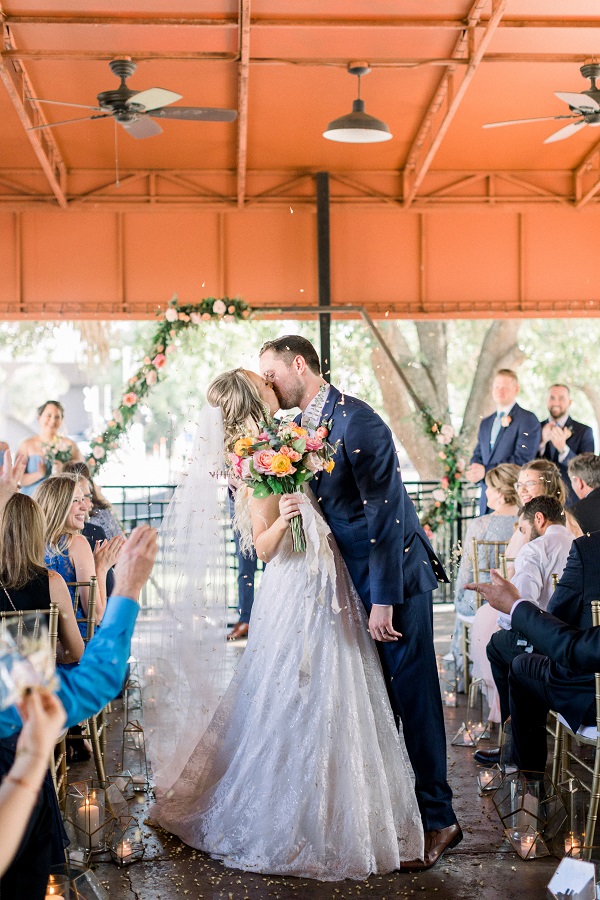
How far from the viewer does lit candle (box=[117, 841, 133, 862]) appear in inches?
144

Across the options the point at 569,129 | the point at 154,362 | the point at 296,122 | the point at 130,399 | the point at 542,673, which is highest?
the point at 296,122

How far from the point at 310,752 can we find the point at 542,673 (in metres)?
0.97

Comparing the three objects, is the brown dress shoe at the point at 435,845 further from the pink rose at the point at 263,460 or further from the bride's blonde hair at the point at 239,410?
the pink rose at the point at 263,460

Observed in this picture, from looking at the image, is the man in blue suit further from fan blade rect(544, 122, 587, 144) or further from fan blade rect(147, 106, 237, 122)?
fan blade rect(147, 106, 237, 122)

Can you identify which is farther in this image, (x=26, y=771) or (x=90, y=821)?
(x=90, y=821)

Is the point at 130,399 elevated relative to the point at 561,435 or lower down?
elevated

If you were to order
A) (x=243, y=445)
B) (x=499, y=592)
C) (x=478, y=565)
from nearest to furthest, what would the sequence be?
1. (x=499, y=592)
2. (x=243, y=445)
3. (x=478, y=565)

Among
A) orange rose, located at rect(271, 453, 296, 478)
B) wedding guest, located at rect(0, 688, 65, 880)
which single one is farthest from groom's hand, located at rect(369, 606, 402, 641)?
wedding guest, located at rect(0, 688, 65, 880)

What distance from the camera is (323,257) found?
34.5ft

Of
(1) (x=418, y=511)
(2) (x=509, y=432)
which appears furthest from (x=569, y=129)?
(1) (x=418, y=511)

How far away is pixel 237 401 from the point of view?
13.0 ft

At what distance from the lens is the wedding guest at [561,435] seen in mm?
8984

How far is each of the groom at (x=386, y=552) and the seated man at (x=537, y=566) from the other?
92 centimetres

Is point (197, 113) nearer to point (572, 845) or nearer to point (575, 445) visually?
point (575, 445)
